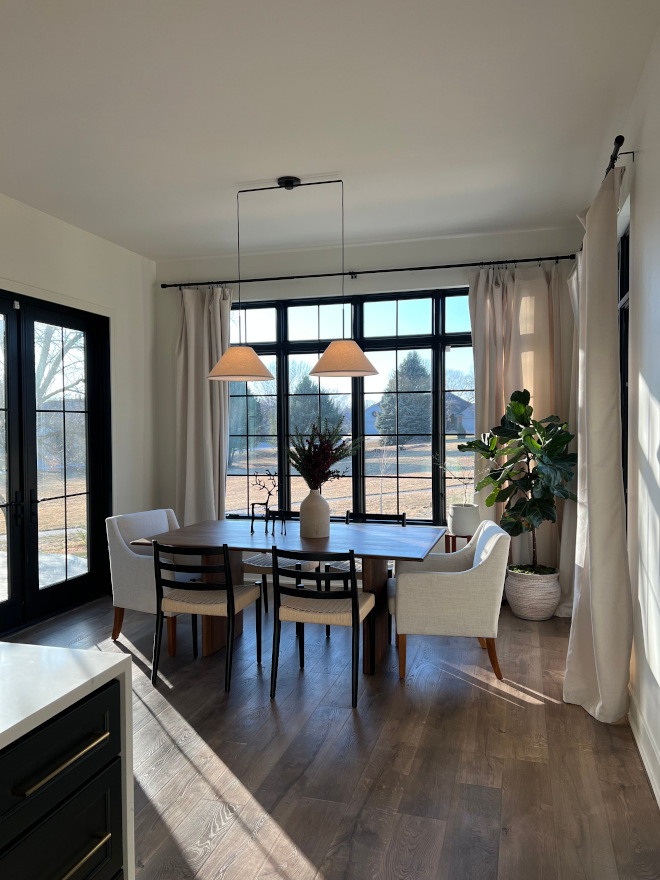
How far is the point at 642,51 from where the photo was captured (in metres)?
2.82

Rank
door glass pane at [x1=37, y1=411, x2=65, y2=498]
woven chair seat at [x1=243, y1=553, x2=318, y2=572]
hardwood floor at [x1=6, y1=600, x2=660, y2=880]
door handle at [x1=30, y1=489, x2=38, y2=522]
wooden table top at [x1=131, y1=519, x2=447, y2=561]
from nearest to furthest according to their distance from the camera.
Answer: hardwood floor at [x1=6, y1=600, x2=660, y2=880] → wooden table top at [x1=131, y1=519, x2=447, y2=561] → woven chair seat at [x1=243, y1=553, x2=318, y2=572] → door handle at [x1=30, y1=489, x2=38, y2=522] → door glass pane at [x1=37, y1=411, x2=65, y2=498]

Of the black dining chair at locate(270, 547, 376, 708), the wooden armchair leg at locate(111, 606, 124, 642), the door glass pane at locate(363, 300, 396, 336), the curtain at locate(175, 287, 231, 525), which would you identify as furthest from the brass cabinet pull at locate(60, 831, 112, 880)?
the door glass pane at locate(363, 300, 396, 336)

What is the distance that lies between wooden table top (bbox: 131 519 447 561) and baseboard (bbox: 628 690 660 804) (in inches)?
49.7

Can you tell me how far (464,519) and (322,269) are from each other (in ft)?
8.52

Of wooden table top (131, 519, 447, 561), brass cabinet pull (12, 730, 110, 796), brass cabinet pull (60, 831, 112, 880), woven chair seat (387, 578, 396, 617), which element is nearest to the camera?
brass cabinet pull (12, 730, 110, 796)

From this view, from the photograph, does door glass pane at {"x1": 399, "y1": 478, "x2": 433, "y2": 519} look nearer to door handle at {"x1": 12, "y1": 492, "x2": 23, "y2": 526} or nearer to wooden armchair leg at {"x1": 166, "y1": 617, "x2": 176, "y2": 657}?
wooden armchair leg at {"x1": 166, "y1": 617, "x2": 176, "y2": 657}

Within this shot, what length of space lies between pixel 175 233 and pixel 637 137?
3.65m

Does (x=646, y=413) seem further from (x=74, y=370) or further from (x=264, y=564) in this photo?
(x=74, y=370)

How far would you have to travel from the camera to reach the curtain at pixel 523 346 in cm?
534

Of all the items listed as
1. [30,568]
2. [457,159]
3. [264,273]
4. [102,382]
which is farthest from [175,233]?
[30,568]

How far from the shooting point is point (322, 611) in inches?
142

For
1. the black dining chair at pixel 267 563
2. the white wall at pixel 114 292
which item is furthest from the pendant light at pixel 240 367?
the white wall at pixel 114 292

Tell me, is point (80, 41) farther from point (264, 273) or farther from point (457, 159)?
point (264, 273)

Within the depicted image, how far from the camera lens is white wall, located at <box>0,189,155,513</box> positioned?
474 centimetres
